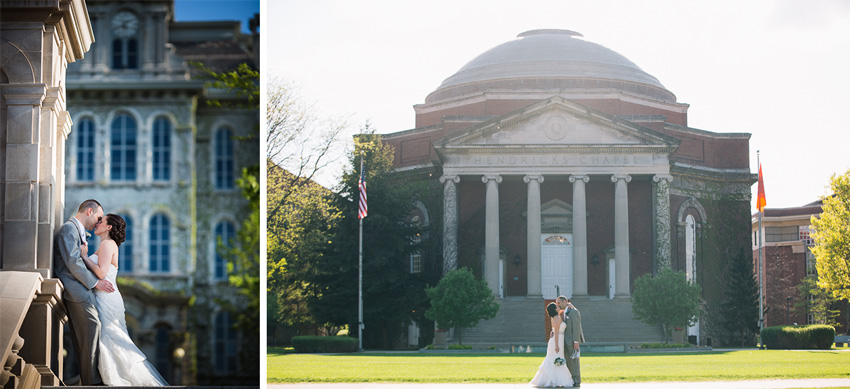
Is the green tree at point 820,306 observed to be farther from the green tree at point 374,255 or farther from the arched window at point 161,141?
the arched window at point 161,141

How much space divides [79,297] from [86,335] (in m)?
0.37

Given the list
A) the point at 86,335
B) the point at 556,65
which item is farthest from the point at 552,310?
the point at 556,65

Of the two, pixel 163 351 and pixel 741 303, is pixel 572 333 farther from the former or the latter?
pixel 163 351

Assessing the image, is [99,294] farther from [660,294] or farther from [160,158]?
[660,294]

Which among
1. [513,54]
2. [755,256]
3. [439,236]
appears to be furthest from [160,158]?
[755,256]

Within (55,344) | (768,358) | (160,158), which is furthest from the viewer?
(160,158)

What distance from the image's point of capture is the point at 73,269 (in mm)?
8352

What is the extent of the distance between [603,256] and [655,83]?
3.67 meters

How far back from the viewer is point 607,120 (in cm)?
1723

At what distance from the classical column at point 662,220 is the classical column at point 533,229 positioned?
2.38 m

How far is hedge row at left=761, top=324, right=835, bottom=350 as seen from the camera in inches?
602

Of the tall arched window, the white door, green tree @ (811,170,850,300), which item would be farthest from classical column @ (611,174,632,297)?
the tall arched window

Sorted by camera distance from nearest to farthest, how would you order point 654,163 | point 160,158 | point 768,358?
point 768,358 → point 160,158 → point 654,163

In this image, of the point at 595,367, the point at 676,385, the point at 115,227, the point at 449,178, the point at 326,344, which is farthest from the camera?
the point at 449,178
